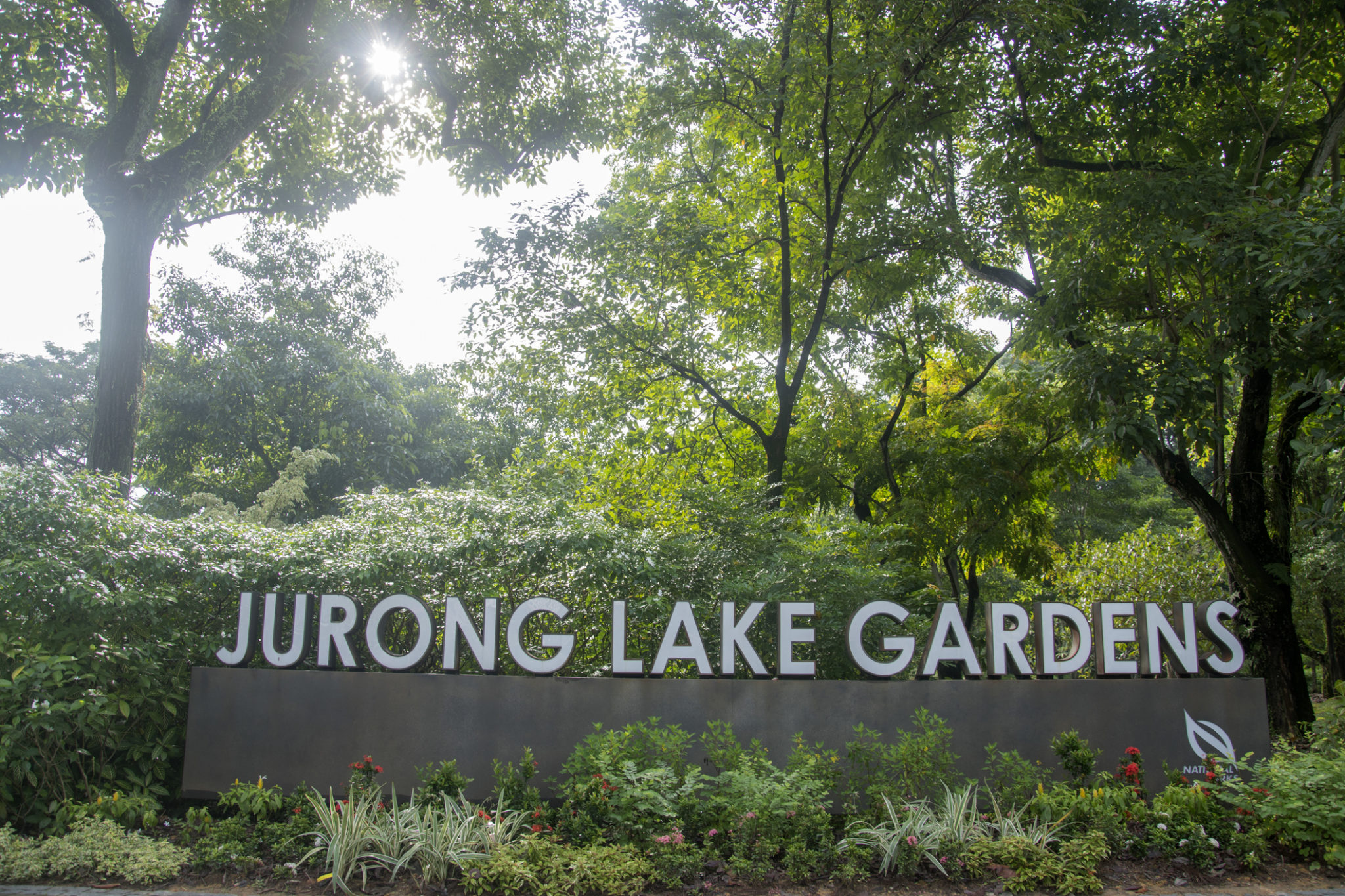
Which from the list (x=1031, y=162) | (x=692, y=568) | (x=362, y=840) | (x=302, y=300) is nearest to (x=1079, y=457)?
(x=1031, y=162)

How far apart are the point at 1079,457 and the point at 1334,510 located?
458 centimetres

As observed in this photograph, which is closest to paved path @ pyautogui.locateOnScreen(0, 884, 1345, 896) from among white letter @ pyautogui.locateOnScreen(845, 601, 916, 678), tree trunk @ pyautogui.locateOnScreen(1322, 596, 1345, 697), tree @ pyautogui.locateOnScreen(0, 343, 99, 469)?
white letter @ pyautogui.locateOnScreen(845, 601, 916, 678)

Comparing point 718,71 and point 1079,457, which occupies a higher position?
point 718,71

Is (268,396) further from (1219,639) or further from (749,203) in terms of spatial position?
(1219,639)

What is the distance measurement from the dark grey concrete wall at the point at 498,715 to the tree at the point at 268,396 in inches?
714

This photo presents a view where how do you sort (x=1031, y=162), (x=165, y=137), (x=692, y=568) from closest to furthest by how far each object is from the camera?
1. (x=692, y=568)
2. (x=1031, y=162)
3. (x=165, y=137)

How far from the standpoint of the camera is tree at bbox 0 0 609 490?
1095cm

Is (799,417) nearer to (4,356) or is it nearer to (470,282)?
(470,282)

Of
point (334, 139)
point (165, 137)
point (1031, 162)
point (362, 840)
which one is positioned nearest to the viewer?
point (362, 840)

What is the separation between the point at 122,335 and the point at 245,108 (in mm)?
3913

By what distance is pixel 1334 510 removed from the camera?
713cm

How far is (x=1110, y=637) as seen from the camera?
7285 millimetres

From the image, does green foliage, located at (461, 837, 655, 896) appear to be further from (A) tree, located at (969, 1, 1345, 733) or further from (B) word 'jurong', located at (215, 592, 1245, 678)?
(A) tree, located at (969, 1, 1345, 733)

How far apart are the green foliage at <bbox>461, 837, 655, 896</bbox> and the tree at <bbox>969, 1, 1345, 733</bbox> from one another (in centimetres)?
697
